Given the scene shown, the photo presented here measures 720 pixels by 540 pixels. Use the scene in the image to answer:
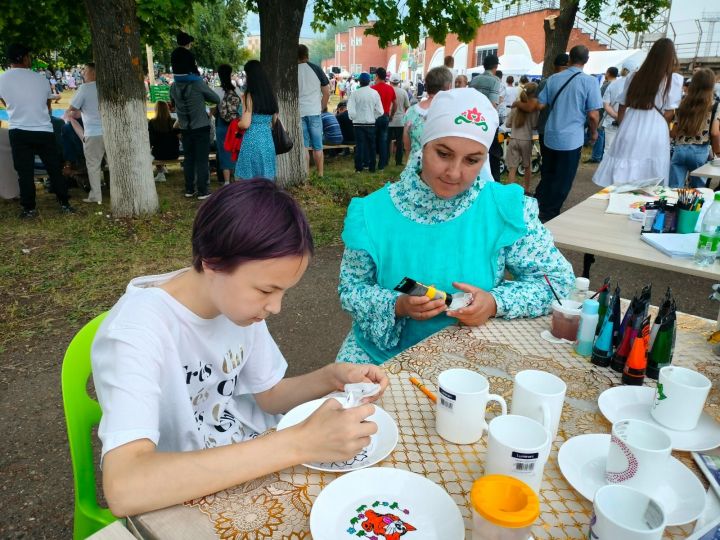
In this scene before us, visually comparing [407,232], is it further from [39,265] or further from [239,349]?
[39,265]

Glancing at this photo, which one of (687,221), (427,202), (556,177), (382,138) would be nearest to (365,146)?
(382,138)

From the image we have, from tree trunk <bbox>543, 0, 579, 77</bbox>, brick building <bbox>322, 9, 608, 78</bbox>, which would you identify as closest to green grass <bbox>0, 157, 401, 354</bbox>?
tree trunk <bbox>543, 0, 579, 77</bbox>

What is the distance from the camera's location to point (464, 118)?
1.84 m

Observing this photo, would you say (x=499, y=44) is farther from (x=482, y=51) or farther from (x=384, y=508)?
(x=384, y=508)

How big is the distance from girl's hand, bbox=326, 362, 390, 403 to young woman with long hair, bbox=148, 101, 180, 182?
7.36 meters

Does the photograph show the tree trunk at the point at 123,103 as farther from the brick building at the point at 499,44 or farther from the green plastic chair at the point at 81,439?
the brick building at the point at 499,44

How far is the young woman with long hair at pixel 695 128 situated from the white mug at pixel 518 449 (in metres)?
5.55

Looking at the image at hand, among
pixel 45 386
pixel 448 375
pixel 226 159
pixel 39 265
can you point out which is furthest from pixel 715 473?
pixel 226 159

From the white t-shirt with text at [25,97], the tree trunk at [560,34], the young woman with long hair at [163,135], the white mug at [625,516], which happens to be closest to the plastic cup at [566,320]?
the white mug at [625,516]

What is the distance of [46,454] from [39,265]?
116 inches

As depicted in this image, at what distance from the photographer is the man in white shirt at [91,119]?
6388 millimetres

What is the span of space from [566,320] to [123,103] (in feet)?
17.8

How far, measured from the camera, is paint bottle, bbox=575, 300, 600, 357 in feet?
5.27

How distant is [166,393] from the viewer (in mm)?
1273
